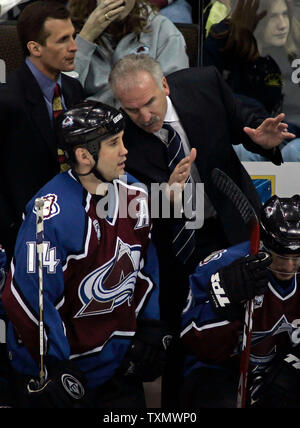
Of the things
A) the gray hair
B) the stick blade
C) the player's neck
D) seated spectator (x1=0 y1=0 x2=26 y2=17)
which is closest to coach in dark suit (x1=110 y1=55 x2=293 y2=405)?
the gray hair

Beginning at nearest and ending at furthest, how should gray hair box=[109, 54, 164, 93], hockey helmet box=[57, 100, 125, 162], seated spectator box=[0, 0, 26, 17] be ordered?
1. hockey helmet box=[57, 100, 125, 162]
2. gray hair box=[109, 54, 164, 93]
3. seated spectator box=[0, 0, 26, 17]

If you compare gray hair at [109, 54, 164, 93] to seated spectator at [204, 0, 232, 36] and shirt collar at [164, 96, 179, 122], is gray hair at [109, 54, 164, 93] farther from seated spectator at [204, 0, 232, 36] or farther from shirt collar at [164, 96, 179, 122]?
seated spectator at [204, 0, 232, 36]

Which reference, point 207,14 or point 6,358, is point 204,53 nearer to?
point 207,14

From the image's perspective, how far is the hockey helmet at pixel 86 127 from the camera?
2.63m

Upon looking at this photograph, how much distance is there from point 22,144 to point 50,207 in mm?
563

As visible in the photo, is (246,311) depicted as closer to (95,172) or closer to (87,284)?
(87,284)

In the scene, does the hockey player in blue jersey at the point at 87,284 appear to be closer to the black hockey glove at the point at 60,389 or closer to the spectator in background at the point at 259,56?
the black hockey glove at the point at 60,389

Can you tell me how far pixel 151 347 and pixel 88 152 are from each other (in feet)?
2.32

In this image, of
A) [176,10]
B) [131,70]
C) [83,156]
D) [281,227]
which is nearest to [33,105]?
[131,70]

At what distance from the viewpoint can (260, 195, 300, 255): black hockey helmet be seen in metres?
2.61

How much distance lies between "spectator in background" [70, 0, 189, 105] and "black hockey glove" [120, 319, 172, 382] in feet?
3.74
